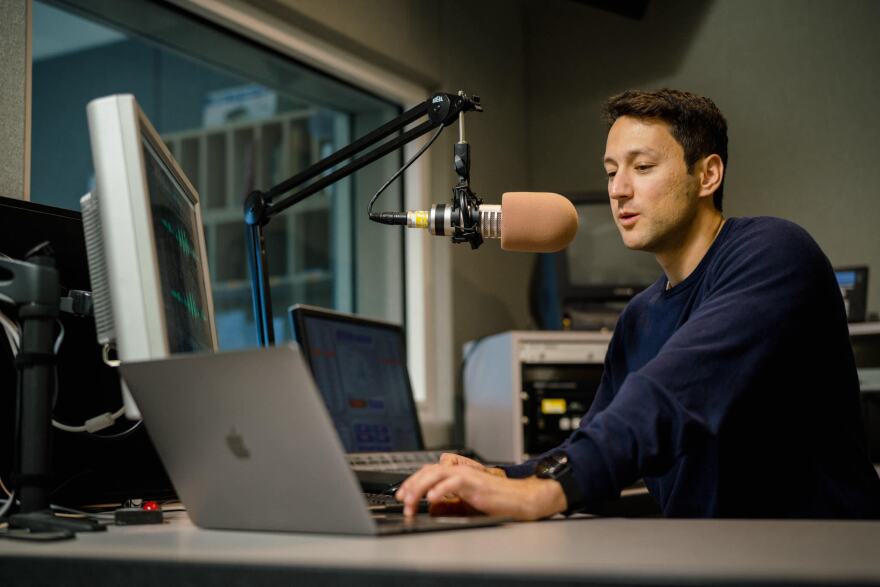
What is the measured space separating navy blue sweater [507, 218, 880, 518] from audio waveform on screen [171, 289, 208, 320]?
1.48 ft

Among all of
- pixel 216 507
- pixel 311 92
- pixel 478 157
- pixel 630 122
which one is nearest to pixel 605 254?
pixel 478 157

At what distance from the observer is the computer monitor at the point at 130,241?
31.7 inches

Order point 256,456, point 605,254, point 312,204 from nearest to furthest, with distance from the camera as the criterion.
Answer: point 256,456
point 605,254
point 312,204

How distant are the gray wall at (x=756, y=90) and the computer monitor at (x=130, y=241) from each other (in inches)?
101

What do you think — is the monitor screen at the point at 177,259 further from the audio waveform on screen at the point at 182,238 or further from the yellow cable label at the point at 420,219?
the yellow cable label at the point at 420,219

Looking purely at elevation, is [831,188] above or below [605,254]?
above

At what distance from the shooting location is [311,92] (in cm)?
302

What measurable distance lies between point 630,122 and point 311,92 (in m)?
1.71

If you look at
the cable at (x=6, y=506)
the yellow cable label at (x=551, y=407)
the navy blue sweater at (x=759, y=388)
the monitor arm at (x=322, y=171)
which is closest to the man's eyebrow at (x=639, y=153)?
the navy blue sweater at (x=759, y=388)

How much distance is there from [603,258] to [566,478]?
2.07 m

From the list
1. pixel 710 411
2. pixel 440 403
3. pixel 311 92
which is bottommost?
pixel 440 403

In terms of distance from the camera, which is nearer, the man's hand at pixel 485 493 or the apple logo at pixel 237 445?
the apple logo at pixel 237 445

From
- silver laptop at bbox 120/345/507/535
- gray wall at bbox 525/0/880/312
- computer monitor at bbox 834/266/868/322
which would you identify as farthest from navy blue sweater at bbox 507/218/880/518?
gray wall at bbox 525/0/880/312

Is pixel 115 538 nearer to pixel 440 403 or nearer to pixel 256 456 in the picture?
pixel 256 456
